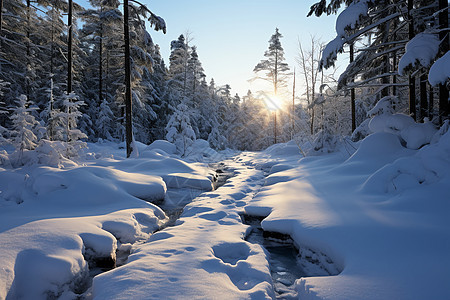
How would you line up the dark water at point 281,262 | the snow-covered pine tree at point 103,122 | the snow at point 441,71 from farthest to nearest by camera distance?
1. the snow-covered pine tree at point 103,122
2. the snow at point 441,71
3. the dark water at point 281,262

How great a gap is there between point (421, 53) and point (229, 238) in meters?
5.83

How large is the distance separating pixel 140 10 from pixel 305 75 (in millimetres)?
16495

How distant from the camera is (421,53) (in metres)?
5.43

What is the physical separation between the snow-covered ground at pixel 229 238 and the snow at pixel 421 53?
6.17ft

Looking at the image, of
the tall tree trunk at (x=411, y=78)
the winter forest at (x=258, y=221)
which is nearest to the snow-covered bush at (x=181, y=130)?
the winter forest at (x=258, y=221)

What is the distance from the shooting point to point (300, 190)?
6695 mm

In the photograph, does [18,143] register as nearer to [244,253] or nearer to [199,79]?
[244,253]

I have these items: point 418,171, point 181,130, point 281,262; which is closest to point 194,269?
point 281,262

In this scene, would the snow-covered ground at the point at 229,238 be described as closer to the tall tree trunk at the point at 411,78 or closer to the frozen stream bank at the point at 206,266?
the frozen stream bank at the point at 206,266

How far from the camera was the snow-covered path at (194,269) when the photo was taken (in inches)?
107

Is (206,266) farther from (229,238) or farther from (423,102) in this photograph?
(423,102)

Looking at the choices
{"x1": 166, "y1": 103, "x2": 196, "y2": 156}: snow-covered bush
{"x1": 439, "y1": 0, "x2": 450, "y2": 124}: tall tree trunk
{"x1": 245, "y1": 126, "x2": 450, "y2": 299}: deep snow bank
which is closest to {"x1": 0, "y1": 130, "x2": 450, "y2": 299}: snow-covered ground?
{"x1": 245, "y1": 126, "x2": 450, "y2": 299}: deep snow bank

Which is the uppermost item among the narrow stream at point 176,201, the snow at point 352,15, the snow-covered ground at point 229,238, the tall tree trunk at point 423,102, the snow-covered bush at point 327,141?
the snow at point 352,15

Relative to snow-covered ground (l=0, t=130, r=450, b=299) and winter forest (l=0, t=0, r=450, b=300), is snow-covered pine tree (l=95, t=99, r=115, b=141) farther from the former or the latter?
snow-covered ground (l=0, t=130, r=450, b=299)
